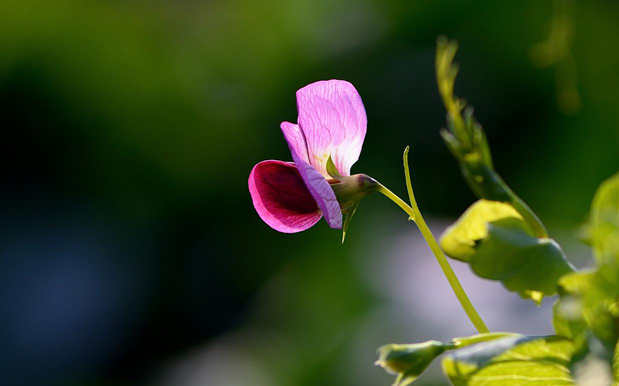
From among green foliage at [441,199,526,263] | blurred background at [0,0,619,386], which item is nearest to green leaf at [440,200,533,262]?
green foliage at [441,199,526,263]

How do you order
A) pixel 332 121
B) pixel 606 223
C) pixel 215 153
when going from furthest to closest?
pixel 215 153
pixel 332 121
pixel 606 223

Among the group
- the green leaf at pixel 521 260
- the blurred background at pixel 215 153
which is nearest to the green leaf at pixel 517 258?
the green leaf at pixel 521 260

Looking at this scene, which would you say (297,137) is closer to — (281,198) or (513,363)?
(281,198)

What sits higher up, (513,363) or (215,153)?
(215,153)

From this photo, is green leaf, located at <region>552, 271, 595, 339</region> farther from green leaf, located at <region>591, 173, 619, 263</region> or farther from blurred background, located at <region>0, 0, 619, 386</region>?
blurred background, located at <region>0, 0, 619, 386</region>

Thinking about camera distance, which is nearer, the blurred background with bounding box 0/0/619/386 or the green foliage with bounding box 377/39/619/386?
the green foliage with bounding box 377/39/619/386

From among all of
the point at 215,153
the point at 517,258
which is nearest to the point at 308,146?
the point at 517,258
